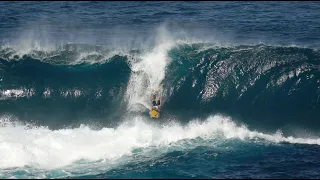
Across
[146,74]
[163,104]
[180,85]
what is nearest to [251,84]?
[180,85]

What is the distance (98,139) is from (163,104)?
563 cm

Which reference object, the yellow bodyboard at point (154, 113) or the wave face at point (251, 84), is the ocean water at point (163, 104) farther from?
the yellow bodyboard at point (154, 113)

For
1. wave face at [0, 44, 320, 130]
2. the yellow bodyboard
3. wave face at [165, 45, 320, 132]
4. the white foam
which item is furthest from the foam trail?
the white foam

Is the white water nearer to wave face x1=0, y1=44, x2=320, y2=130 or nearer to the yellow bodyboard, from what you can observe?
the yellow bodyboard

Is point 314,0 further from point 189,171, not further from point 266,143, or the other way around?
point 189,171

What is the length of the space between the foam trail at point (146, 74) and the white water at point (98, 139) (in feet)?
6.64

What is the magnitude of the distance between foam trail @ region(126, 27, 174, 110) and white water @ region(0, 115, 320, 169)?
79.7 inches

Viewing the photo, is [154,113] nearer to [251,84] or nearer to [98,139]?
[98,139]

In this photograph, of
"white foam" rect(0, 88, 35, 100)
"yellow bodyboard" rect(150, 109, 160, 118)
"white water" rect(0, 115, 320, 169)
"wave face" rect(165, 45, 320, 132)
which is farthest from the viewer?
"white foam" rect(0, 88, 35, 100)

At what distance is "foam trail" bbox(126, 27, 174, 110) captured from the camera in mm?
33906

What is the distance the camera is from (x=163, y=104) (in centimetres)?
3356

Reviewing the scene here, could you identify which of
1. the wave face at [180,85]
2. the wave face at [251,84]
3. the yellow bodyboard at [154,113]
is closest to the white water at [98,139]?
the yellow bodyboard at [154,113]

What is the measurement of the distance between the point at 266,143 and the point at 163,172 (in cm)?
729

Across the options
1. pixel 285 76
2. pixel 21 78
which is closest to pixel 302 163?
pixel 285 76
